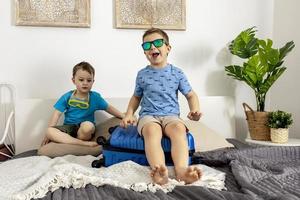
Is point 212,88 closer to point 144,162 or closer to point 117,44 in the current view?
point 117,44

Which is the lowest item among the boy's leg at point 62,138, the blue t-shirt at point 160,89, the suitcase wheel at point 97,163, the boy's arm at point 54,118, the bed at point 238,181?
the suitcase wheel at point 97,163

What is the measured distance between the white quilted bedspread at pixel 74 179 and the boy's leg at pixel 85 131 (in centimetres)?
53

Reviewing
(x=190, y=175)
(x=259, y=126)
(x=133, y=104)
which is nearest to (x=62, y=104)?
(x=133, y=104)

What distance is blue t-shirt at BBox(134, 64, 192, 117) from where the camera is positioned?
5.22 ft

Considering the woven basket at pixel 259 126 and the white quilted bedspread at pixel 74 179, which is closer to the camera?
the white quilted bedspread at pixel 74 179

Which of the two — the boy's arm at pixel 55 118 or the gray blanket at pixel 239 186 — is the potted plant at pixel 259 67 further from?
the boy's arm at pixel 55 118

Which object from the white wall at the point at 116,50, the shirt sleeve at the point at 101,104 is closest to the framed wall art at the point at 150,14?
the white wall at the point at 116,50

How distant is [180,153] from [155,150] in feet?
0.30

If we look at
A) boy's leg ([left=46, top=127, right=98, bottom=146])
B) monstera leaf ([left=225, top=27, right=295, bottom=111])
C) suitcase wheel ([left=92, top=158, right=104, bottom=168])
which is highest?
monstera leaf ([left=225, top=27, right=295, bottom=111])

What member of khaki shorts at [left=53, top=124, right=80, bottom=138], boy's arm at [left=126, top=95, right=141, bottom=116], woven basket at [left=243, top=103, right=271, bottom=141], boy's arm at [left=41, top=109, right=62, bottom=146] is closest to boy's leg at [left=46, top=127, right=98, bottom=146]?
khaki shorts at [left=53, top=124, right=80, bottom=138]

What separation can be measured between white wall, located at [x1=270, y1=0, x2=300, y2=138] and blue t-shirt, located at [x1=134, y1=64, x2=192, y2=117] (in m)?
1.09

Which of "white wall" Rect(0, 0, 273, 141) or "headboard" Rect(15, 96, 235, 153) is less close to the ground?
"white wall" Rect(0, 0, 273, 141)

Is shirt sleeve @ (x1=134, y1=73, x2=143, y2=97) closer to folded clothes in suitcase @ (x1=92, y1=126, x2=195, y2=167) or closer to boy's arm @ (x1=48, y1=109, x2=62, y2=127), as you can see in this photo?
folded clothes in suitcase @ (x1=92, y1=126, x2=195, y2=167)

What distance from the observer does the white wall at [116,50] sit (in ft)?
7.12
